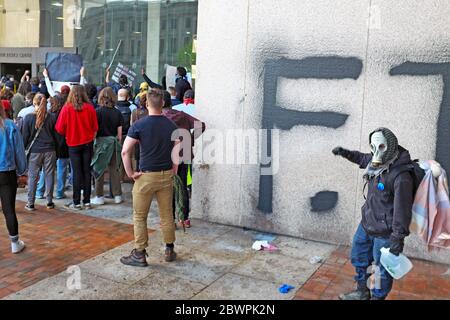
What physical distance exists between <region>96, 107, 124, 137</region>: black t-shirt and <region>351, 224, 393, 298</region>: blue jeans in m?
4.52

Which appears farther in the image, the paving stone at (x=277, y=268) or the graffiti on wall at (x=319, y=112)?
the graffiti on wall at (x=319, y=112)

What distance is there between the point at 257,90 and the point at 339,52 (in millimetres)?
1168

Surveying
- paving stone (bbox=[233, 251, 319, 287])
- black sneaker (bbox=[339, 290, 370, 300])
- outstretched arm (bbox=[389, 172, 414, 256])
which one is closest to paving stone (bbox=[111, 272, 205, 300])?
paving stone (bbox=[233, 251, 319, 287])

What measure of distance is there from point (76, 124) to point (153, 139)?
2.56m

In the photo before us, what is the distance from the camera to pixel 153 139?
4.92 m

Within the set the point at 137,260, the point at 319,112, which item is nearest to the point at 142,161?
the point at 137,260

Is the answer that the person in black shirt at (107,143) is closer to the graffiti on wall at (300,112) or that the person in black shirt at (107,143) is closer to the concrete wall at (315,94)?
the concrete wall at (315,94)

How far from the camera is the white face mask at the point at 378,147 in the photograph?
3.86 meters

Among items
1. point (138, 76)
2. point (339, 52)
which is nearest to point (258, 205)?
point (339, 52)

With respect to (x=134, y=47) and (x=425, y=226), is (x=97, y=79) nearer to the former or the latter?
(x=134, y=47)

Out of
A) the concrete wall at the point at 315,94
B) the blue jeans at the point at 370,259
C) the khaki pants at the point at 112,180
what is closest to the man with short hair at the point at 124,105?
the khaki pants at the point at 112,180

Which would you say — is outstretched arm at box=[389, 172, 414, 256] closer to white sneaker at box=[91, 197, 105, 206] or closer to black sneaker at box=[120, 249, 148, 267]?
black sneaker at box=[120, 249, 148, 267]

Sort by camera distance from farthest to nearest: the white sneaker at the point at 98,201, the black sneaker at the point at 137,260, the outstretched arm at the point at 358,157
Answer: the white sneaker at the point at 98,201 < the black sneaker at the point at 137,260 < the outstretched arm at the point at 358,157

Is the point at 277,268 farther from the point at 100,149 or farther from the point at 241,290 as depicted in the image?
the point at 100,149
